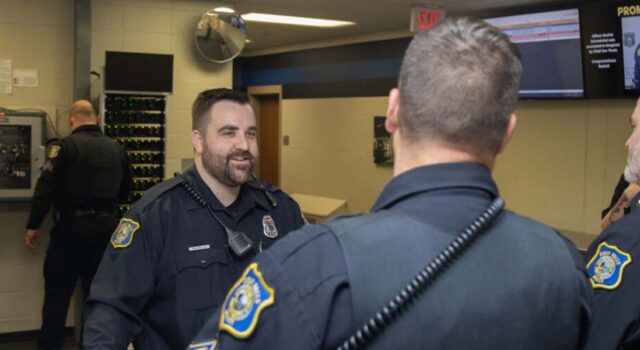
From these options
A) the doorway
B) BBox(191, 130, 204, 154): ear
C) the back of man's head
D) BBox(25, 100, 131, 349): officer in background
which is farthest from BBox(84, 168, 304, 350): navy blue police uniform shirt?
the doorway

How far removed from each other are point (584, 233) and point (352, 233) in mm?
4872

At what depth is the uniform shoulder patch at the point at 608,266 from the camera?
1772 mm

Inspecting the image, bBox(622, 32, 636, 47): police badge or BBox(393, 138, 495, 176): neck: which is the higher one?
BBox(622, 32, 636, 47): police badge

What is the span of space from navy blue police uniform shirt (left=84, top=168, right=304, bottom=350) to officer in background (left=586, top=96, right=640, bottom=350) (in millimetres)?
1062

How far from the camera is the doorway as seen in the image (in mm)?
9660

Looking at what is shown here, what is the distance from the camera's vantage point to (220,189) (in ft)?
7.69

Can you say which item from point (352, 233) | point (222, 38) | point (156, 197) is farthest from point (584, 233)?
point (352, 233)

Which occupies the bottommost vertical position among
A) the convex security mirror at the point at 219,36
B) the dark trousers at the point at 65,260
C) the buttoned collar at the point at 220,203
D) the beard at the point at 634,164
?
the dark trousers at the point at 65,260

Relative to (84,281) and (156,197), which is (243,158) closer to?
(156,197)

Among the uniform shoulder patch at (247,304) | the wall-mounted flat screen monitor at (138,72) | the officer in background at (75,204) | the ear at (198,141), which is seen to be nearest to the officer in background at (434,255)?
the uniform shoulder patch at (247,304)

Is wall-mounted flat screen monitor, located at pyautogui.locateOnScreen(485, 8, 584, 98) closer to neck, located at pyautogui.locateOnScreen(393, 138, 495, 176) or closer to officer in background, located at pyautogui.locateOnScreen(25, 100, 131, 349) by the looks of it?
officer in background, located at pyautogui.locateOnScreen(25, 100, 131, 349)

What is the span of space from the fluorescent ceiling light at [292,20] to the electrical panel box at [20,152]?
2.27 meters

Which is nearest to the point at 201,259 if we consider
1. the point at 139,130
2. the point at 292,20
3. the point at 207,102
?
the point at 207,102

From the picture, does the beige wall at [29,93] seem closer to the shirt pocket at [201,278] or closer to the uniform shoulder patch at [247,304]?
the shirt pocket at [201,278]
